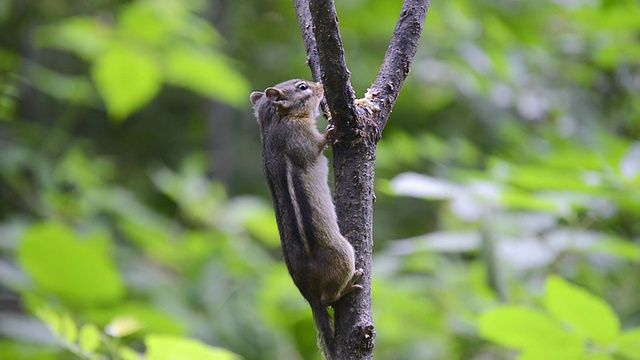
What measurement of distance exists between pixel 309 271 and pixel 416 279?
2.10 m

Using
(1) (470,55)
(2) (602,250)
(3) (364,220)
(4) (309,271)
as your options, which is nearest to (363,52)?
(1) (470,55)

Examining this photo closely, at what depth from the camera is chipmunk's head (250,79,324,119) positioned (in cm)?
258

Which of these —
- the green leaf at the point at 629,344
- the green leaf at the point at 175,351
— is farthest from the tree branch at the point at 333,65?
the green leaf at the point at 629,344

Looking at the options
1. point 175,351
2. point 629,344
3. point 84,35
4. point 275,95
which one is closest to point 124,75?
point 84,35

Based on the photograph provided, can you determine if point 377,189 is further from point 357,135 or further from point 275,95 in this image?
point 357,135

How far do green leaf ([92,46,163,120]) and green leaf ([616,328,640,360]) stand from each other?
253cm

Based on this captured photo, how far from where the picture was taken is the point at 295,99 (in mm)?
2625

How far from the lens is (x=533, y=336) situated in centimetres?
173

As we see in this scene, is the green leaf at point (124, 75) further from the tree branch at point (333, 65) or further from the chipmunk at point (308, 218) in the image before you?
the tree branch at point (333, 65)

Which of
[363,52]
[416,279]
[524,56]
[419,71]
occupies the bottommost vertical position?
[416,279]

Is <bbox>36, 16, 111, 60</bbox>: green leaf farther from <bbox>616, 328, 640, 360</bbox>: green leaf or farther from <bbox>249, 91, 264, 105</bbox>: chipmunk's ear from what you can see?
<bbox>616, 328, 640, 360</bbox>: green leaf

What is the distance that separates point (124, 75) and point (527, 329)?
239 cm

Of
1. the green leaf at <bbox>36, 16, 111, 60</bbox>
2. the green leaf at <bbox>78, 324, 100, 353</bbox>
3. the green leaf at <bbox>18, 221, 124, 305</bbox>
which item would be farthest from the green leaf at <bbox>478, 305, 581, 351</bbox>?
the green leaf at <bbox>36, 16, 111, 60</bbox>

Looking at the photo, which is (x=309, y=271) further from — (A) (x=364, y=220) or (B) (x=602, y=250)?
(B) (x=602, y=250)
